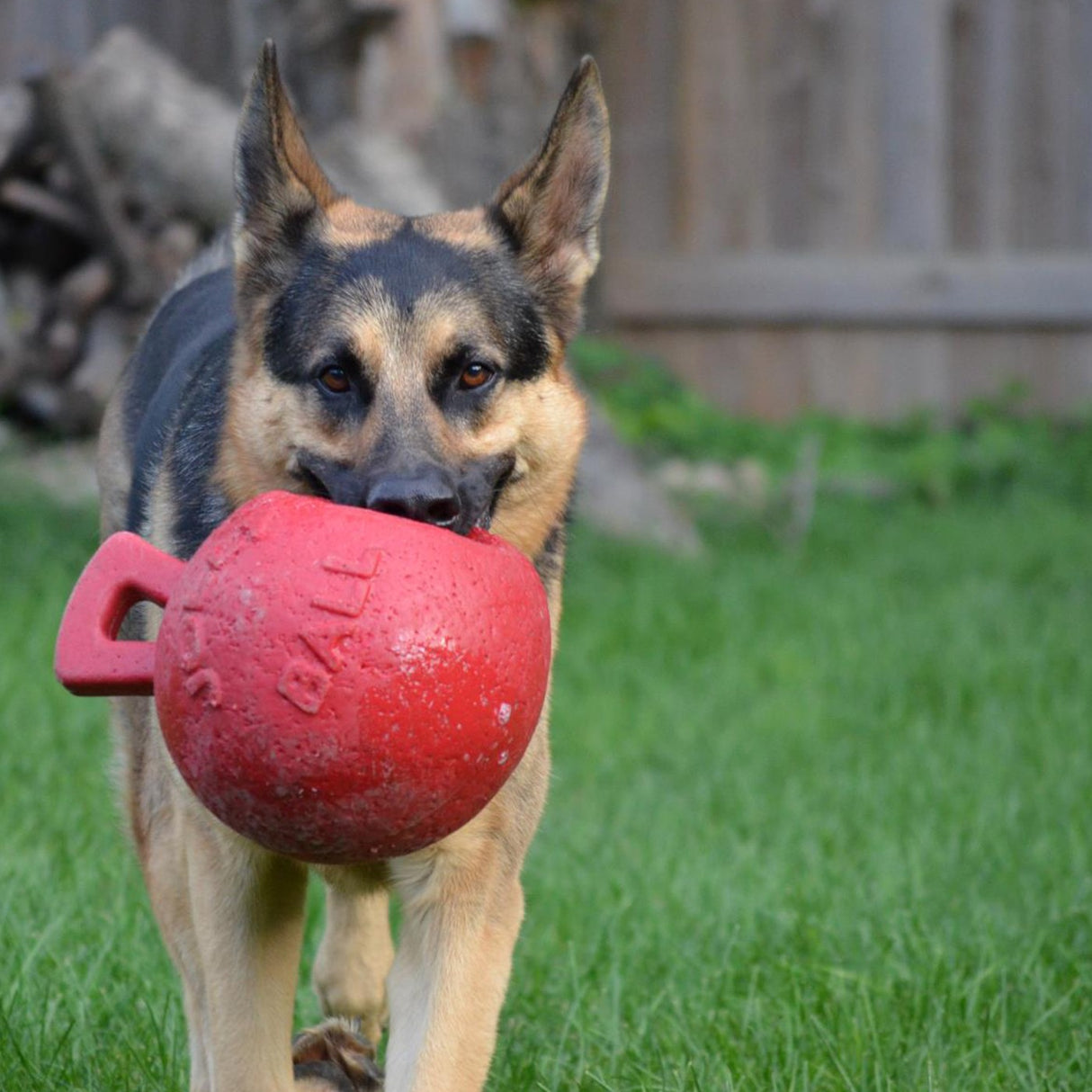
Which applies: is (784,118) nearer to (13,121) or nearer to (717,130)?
(717,130)

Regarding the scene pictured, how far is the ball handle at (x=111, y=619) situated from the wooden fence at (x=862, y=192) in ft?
29.4

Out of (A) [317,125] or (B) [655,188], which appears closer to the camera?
(A) [317,125]

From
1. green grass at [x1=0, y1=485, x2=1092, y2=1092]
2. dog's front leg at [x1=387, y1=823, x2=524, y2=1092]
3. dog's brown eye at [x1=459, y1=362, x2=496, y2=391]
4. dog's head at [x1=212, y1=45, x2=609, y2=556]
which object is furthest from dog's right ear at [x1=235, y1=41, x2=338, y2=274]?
green grass at [x1=0, y1=485, x2=1092, y2=1092]

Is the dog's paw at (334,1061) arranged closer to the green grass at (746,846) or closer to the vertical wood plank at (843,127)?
the green grass at (746,846)

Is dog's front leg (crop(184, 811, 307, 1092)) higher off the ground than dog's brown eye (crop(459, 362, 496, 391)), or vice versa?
dog's brown eye (crop(459, 362, 496, 391))

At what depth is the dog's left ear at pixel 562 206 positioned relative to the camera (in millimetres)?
3314

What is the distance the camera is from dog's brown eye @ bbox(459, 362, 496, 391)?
3.09 meters

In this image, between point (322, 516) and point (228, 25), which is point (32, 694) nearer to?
point (322, 516)

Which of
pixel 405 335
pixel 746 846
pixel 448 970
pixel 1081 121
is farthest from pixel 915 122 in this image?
pixel 448 970

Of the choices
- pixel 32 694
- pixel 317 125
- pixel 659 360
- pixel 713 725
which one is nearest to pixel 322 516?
pixel 32 694

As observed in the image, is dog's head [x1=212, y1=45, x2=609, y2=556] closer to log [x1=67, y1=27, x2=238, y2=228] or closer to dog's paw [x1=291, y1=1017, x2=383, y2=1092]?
dog's paw [x1=291, y1=1017, x2=383, y2=1092]

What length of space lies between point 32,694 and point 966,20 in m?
8.18

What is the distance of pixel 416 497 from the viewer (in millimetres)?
2631

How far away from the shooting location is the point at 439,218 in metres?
3.41
